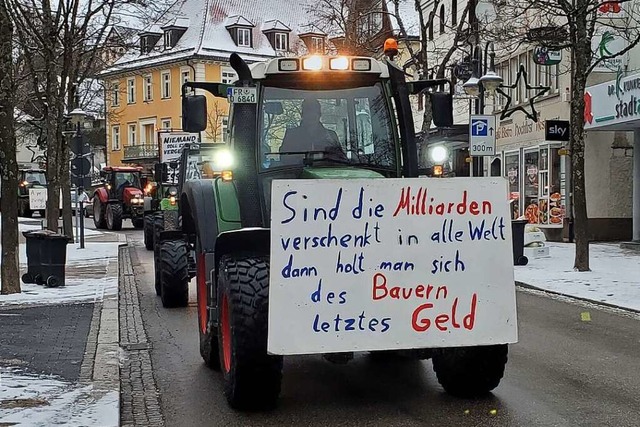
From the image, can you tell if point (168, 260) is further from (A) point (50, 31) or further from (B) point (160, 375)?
(A) point (50, 31)

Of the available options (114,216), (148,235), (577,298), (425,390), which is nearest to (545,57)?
(148,235)

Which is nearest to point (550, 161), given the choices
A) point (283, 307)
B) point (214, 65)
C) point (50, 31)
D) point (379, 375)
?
point (50, 31)

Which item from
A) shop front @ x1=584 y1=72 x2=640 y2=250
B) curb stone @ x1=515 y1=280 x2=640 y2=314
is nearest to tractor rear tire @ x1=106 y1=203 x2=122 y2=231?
shop front @ x1=584 y1=72 x2=640 y2=250

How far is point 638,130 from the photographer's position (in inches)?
927

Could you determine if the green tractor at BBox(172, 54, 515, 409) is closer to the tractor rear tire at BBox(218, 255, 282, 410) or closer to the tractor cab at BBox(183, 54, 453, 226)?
the tractor cab at BBox(183, 54, 453, 226)

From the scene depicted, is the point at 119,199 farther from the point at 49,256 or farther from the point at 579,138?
the point at 579,138

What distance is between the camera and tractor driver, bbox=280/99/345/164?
7465 mm

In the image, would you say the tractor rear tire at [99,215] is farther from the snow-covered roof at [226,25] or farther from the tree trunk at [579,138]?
the snow-covered roof at [226,25]

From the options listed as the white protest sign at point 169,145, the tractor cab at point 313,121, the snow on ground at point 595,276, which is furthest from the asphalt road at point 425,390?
the white protest sign at point 169,145

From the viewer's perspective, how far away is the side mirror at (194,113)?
7.63 m

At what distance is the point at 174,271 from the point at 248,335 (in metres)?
6.65

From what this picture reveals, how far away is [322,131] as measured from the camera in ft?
24.6

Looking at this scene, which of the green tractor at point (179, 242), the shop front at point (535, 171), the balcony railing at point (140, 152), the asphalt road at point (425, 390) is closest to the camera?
the asphalt road at point (425, 390)

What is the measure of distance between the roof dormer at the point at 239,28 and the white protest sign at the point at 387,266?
5874 cm
